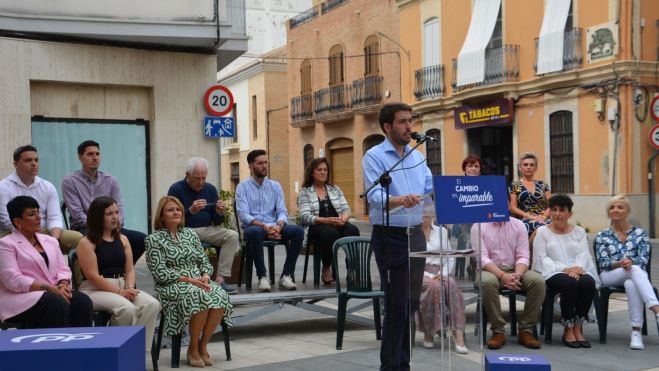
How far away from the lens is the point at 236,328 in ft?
28.7

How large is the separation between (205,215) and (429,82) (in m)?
19.9

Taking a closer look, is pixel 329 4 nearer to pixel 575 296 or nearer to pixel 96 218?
pixel 575 296

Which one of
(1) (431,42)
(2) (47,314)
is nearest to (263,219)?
(2) (47,314)

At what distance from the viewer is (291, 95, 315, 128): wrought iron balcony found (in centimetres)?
3578

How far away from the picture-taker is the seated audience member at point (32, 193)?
24.9 feet

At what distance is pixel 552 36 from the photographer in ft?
72.5

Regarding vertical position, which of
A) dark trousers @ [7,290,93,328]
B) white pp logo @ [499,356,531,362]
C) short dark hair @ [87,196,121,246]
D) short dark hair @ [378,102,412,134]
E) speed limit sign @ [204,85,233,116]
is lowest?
white pp logo @ [499,356,531,362]

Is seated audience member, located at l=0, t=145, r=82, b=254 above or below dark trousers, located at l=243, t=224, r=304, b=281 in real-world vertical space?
above

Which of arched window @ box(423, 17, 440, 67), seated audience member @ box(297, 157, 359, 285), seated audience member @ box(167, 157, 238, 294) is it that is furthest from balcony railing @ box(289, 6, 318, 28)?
seated audience member @ box(167, 157, 238, 294)

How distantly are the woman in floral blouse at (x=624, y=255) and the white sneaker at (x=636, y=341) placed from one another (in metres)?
0.25

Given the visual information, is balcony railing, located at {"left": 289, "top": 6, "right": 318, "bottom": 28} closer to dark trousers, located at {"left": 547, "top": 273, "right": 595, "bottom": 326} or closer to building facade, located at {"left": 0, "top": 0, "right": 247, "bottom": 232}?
building facade, located at {"left": 0, "top": 0, "right": 247, "bottom": 232}

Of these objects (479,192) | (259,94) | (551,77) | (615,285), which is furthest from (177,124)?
(259,94)

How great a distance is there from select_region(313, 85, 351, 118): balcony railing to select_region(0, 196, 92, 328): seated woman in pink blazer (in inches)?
1039

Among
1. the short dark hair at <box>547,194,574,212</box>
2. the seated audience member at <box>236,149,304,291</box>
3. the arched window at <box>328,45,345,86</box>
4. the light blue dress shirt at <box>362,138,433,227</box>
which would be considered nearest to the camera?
the light blue dress shirt at <box>362,138,433,227</box>
